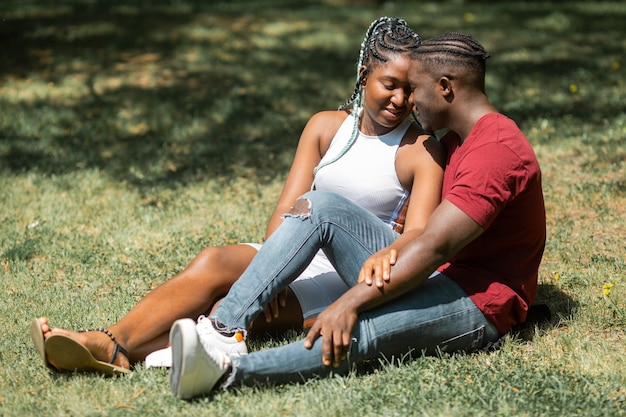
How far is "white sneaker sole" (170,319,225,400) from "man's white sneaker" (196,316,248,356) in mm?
212

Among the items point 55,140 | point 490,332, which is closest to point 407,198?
point 490,332

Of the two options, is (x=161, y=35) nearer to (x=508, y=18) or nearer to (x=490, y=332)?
(x=508, y=18)

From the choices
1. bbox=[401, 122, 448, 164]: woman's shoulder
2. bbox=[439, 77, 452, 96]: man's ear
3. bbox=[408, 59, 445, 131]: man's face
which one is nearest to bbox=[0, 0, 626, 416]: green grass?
bbox=[401, 122, 448, 164]: woman's shoulder

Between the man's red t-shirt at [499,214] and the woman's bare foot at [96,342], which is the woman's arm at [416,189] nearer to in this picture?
the man's red t-shirt at [499,214]

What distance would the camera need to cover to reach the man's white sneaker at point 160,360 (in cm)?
383

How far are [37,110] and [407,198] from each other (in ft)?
19.1

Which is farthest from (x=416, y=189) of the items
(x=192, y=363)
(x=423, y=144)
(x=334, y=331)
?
(x=192, y=363)

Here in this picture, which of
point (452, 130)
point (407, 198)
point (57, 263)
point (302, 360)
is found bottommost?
point (57, 263)

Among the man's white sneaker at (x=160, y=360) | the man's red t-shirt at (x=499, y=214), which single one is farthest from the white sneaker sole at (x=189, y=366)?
the man's red t-shirt at (x=499, y=214)

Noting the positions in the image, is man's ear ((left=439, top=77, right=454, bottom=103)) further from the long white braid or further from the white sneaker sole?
the white sneaker sole

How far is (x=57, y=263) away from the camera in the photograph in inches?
213

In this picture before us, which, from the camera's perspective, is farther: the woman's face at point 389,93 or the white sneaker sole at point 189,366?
the woman's face at point 389,93

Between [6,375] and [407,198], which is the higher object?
[407,198]

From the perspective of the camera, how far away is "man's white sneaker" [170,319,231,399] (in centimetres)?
330
